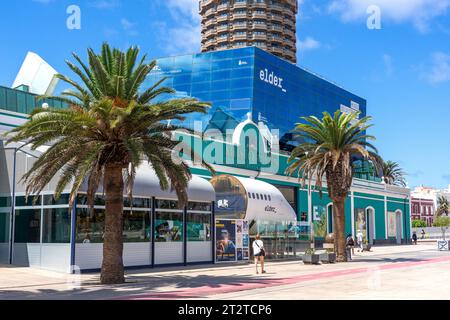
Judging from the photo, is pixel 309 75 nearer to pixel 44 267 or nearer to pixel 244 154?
pixel 244 154

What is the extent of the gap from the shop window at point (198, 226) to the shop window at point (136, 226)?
315 centimetres

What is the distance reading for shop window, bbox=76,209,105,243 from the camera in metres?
23.7

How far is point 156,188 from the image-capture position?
27062 millimetres

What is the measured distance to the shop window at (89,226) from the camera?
77.9ft

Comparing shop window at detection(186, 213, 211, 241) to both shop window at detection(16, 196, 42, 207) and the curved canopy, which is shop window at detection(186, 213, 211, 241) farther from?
shop window at detection(16, 196, 42, 207)

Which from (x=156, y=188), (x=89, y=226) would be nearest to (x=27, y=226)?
(x=89, y=226)

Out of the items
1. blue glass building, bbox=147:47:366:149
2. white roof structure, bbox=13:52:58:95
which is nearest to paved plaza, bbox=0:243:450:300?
white roof structure, bbox=13:52:58:95

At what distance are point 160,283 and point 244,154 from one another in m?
21.4

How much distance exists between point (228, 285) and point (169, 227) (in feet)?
32.5

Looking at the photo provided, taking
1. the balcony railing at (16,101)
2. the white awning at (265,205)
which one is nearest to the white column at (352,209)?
the white awning at (265,205)

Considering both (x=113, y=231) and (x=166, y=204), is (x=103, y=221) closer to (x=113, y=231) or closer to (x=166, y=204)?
(x=166, y=204)

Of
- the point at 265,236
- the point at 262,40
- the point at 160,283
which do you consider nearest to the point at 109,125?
Result: the point at 160,283

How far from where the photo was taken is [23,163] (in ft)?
86.2

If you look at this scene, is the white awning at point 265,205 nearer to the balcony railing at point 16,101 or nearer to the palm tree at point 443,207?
the balcony railing at point 16,101
